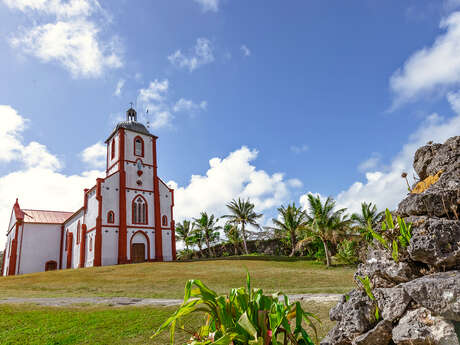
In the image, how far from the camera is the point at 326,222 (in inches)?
1031

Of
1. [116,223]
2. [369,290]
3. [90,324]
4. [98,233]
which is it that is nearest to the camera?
[369,290]

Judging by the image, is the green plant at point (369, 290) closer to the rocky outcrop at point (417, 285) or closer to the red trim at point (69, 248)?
the rocky outcrop at point (417, 285)

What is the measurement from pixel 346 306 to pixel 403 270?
0.76 meters

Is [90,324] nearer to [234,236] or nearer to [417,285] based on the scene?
[417,285]

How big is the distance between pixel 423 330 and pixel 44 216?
47.7 metres

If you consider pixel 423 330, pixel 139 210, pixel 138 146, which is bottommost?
pixel 423 330

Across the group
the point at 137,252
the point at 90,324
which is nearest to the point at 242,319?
the point at 90,324

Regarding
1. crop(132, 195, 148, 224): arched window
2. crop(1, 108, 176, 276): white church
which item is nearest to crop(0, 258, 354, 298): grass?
crop(1, 108, 176, 276): white church

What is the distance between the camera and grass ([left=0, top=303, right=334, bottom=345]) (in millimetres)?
5828

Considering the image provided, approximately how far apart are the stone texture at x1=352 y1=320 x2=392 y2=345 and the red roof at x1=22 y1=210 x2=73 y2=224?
45210 millimetres

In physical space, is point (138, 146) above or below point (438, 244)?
above

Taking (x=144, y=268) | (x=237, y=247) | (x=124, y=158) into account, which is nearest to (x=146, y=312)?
(x=144, y=268)

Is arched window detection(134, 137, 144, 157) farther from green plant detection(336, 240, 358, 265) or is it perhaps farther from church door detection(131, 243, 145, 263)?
green plant detection(336, 240, 358, 265)

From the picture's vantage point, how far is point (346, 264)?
25.2 m
